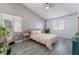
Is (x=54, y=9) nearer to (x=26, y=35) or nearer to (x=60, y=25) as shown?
(x=60, y=25)

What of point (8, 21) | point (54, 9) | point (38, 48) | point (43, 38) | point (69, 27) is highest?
point (54, 9)

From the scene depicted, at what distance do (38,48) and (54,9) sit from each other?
0.97m

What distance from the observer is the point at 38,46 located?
6.12ft

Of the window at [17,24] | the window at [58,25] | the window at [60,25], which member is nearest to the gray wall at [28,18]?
the window at [17,24]

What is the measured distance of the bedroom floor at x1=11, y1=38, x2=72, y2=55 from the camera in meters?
1.64

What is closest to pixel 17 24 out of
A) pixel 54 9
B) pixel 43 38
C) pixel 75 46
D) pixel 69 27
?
pixel 43 38

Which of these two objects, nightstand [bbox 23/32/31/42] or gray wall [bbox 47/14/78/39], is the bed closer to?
nightstand [bbox 23/32/31/42]

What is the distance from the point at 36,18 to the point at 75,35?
0.97m

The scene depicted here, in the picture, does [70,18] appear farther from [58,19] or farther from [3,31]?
[3,31]

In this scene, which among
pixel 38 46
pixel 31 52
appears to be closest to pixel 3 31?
pixel 31 52

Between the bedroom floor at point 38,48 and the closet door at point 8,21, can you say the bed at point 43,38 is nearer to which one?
the bedroom floor at point 38,48

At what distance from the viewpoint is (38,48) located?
70.6 inches

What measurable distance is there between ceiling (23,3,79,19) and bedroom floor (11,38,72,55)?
61 centimetres

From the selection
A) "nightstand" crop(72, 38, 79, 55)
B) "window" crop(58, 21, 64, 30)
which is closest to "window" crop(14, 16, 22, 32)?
"window" crop(58, 21, 64, 30)
